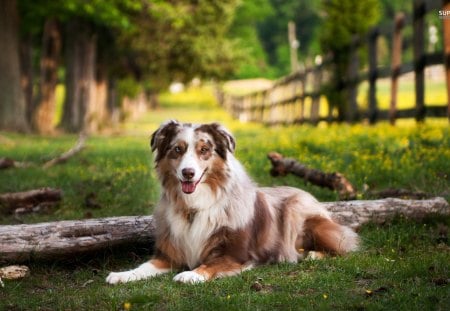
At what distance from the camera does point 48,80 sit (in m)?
28.9

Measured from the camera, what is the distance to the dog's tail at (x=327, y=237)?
7.34 metres

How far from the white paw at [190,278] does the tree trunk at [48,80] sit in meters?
22.5

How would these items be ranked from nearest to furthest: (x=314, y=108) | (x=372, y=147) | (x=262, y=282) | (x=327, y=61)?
(x=262, y=282)
(x=372, y=147)
(x=327, y=61)
(x=314, y=108)

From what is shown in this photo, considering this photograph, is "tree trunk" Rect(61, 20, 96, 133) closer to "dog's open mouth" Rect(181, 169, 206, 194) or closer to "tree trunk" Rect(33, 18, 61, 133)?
"tree trunk" Rect(33, 18, 61, 133)

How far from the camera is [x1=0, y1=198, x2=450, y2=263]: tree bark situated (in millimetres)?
7145

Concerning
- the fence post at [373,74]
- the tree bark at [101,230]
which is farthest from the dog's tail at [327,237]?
the fence post at [373,74]

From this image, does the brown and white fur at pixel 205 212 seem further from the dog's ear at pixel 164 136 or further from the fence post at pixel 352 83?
the fence post at pixel 352 83

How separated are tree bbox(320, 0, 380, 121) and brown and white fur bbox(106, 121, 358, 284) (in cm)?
1439

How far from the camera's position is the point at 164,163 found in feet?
22.3

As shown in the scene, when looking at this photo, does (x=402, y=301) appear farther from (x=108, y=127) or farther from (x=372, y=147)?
(x=108, y=127)

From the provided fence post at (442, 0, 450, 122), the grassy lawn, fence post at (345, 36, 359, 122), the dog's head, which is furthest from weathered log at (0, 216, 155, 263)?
fence post at (345, 36, 359, 122)

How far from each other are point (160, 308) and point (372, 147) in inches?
325

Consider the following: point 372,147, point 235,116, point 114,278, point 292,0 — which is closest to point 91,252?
point 114,278

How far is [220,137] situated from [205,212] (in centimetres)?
73
